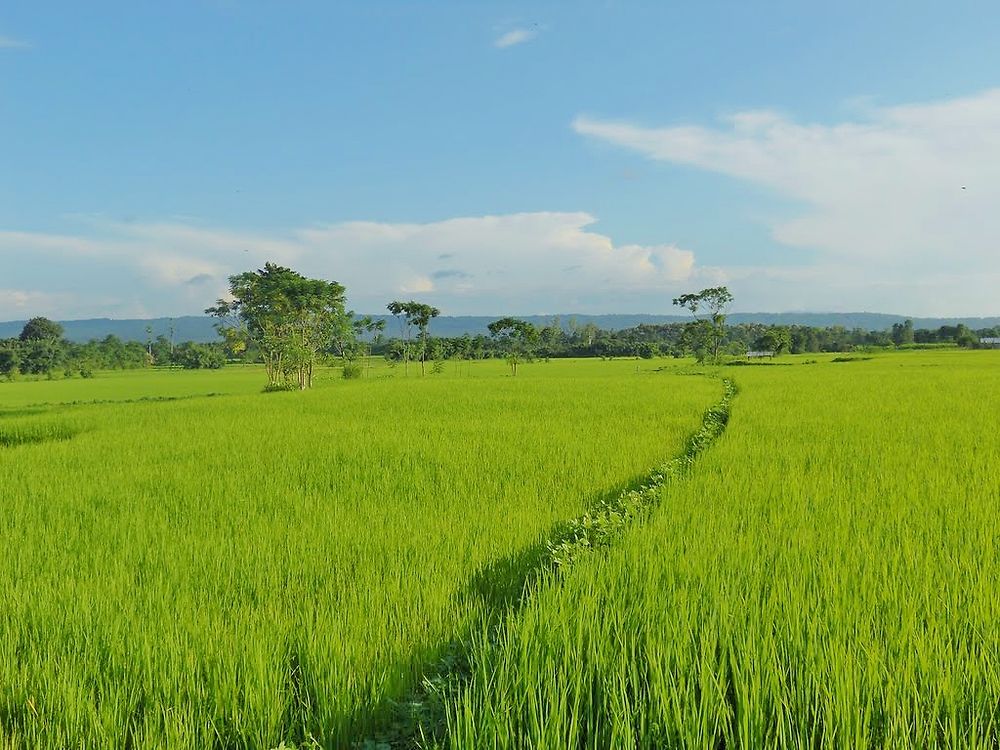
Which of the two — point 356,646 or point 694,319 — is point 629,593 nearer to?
point 356,646

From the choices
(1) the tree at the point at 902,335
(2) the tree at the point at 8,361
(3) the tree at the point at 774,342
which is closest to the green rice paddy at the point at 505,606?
(2) the tree at the point at 8,361

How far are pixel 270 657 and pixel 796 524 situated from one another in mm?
3698

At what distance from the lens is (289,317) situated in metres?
35.2

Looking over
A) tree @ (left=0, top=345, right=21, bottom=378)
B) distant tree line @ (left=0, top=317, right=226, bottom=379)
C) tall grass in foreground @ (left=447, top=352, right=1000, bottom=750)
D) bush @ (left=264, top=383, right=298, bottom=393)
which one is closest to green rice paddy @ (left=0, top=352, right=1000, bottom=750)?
tall grass in foreground @ (left=447, top=352, right=1000, bottom=750)

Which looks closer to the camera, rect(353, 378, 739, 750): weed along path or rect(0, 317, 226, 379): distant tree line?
rect(353, 378, 739, 750): weed along path

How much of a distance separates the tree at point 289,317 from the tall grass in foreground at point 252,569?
2563cm

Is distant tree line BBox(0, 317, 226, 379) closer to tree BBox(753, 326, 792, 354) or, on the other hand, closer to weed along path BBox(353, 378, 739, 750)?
weed along path BBox(353, 378, 739, 750)

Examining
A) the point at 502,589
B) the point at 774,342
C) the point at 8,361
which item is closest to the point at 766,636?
the point at 502,589

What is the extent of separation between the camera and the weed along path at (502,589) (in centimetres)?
211

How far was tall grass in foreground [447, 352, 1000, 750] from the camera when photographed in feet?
5.99

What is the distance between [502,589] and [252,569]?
5.48ft

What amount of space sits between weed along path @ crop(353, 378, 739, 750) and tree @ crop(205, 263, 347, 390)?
30271 mm

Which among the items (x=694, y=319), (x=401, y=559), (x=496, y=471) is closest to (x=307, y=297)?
(x=496, y=471)

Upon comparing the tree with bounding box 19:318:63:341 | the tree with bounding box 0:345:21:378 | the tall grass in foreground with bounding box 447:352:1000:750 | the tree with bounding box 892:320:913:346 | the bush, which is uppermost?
the tree with bounding box 19:318:63:341
